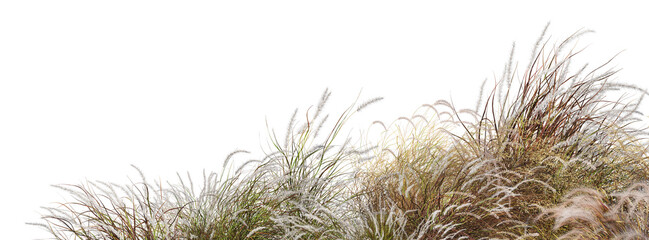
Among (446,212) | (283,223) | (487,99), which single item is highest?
(487,99)

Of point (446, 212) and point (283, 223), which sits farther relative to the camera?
point (283, 223)

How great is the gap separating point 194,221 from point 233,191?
1.07 feet

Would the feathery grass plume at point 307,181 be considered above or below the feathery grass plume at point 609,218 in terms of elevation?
above

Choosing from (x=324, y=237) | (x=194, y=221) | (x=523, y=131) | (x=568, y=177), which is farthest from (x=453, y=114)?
(x=194, y=221)

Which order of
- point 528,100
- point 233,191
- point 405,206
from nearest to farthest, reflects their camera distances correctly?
point 405,206 < point 233,191 < point 528,100

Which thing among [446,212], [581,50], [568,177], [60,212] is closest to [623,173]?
[568,177]

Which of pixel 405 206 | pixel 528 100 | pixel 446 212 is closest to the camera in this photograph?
pixel 446 212

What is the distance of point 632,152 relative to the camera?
428 centimetres

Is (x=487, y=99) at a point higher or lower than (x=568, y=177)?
higher

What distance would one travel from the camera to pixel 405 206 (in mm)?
3779

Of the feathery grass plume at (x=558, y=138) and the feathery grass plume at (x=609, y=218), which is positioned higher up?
the feathery grass plume at (x=558, y=138)

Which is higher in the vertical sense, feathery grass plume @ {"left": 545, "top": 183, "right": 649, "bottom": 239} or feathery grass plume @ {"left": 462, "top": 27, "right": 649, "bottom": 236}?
feathery grass plume @ {"left": 462, "top": 27, "right": 649, "bottom": 236}

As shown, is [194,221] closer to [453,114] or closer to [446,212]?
[446,212]

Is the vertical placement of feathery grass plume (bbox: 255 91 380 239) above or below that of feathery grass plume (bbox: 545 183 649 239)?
above
